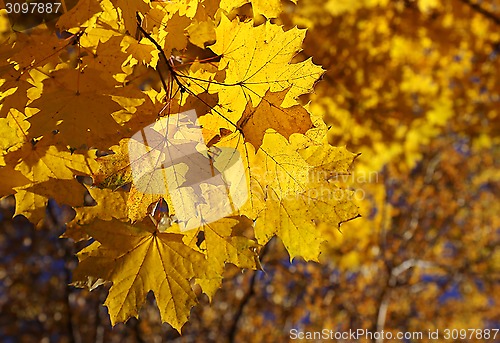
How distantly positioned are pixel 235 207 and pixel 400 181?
10.6 meters

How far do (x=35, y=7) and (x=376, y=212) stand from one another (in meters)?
Answer: 9.84

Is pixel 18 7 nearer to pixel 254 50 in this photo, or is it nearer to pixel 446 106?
pixel 254 50

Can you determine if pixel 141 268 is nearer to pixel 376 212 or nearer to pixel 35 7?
pixel 35 7

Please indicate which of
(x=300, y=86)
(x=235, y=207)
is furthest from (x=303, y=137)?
(x=235, y=207)

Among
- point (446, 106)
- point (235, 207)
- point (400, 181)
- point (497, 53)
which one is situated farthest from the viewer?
point (400, 181)

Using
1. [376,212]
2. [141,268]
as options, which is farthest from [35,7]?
[376,212]

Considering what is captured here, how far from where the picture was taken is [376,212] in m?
10.8

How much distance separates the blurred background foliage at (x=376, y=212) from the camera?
608 centimetres

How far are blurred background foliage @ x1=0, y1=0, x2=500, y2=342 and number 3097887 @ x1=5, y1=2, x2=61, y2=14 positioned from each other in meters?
2.07

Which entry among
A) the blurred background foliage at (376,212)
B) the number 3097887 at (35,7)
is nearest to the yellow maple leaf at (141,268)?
the number 3097887 at (35,7)

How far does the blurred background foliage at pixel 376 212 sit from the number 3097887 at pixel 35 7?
2.07 m

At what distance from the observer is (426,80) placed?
297 inches

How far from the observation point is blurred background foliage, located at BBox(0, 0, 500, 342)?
6078mm

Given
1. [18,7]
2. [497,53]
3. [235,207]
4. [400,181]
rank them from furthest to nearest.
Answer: [400,181], [497,53], [18,7], [235,207]
